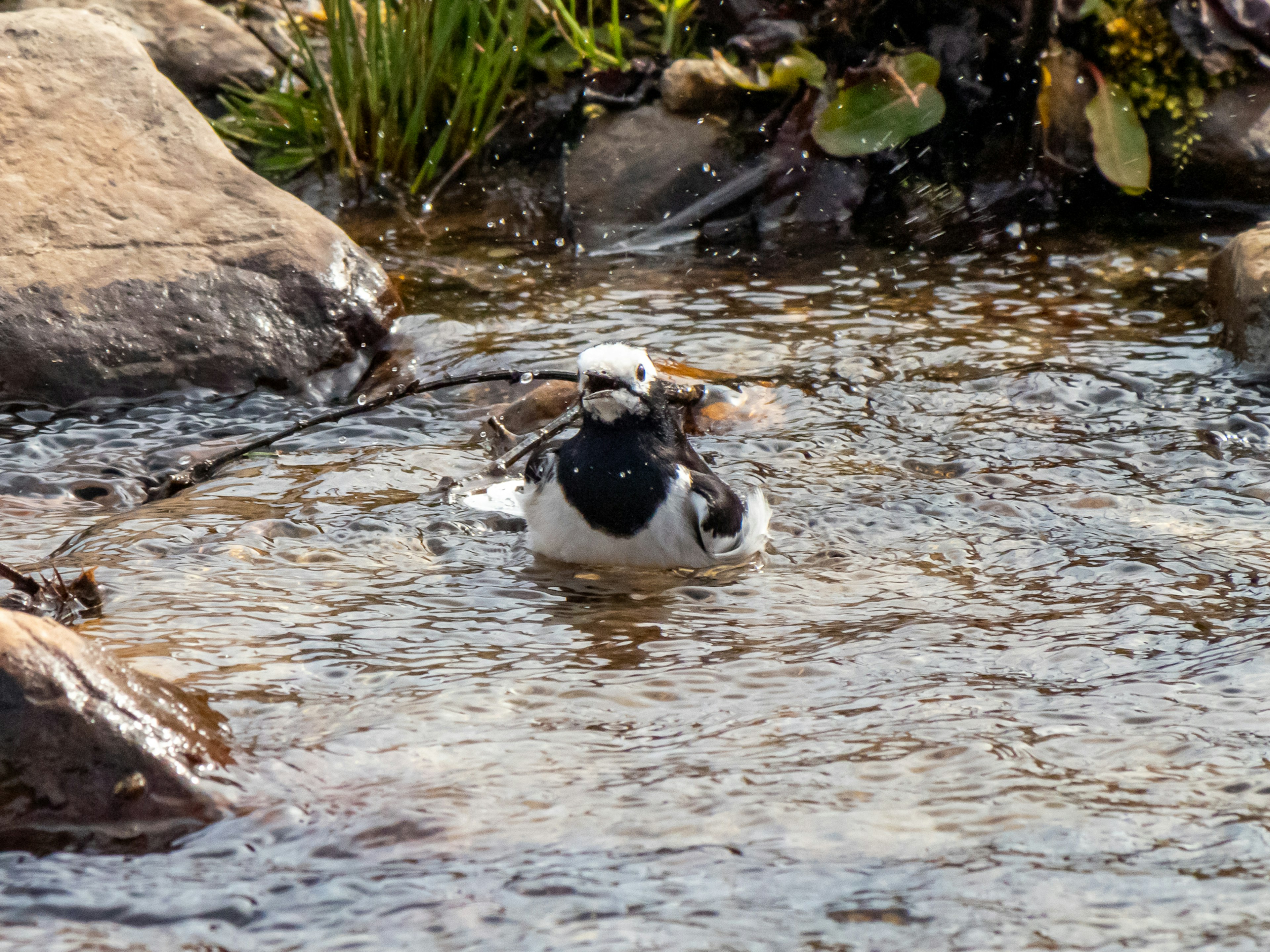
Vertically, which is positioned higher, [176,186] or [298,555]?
[176,186]

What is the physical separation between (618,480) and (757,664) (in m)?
0.86

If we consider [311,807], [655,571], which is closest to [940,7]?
[655,571]

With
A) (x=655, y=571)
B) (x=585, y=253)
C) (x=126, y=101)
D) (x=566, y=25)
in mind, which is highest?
(x=566, y=25)

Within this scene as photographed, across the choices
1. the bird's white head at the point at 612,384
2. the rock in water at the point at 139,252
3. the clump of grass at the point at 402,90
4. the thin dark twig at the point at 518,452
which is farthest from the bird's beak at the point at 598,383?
the clump of grass at the point at 402,90

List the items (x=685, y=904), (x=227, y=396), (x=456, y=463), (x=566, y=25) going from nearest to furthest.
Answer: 1. (x=685, y=904)
2. (x=456, y=463)
3. (x=227, y=396)
4. (x=566, y=25)

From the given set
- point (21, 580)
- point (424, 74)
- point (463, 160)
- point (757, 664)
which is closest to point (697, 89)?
point (463, 160)

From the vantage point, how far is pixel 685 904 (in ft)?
7.30

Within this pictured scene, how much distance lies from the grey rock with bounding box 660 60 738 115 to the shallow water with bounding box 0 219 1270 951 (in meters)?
2.23

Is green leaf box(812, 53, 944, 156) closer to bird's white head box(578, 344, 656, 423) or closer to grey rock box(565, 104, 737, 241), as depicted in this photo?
grey rock box(565, 104, 737, 241)

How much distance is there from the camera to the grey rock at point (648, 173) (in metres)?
7.45

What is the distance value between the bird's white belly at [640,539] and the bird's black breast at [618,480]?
0.02 m

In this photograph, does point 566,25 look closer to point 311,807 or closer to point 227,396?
point 227,396

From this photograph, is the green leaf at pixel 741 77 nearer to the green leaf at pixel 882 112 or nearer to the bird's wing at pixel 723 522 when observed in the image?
the green leaf at pixel 882 112

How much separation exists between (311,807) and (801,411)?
2.95 m
